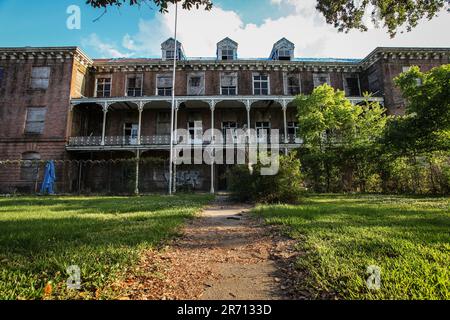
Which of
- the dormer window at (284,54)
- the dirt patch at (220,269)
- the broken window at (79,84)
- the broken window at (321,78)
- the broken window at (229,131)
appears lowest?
the dirt patch at (220,269)

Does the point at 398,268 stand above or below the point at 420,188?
below

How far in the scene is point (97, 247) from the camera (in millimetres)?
3760

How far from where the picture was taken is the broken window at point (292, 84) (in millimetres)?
24859

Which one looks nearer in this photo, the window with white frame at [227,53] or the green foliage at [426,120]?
the green foliage at [426,120]

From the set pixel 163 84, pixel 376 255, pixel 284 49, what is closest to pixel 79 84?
pixel 163 84

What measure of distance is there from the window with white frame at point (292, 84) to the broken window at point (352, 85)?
4.40 metres

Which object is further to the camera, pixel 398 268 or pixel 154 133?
pixel 154 133

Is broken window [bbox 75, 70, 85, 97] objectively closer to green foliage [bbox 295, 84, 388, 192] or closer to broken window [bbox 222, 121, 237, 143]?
broken window [bbox 222, 121, 237, 143]

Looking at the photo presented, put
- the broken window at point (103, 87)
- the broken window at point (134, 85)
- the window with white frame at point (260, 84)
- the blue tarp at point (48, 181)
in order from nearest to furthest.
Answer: the blue tarp at point (48, 181)
the broken window at point (103, 87)
the broken window at point (134, 85)
the window with white frame at point (260, 84)

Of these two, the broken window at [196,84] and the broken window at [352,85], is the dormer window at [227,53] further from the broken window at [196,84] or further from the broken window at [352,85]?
the broken window at [352,85]

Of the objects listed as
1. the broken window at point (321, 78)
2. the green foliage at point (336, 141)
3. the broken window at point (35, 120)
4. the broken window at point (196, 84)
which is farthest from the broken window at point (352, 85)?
the broken window at point (35, 120)
